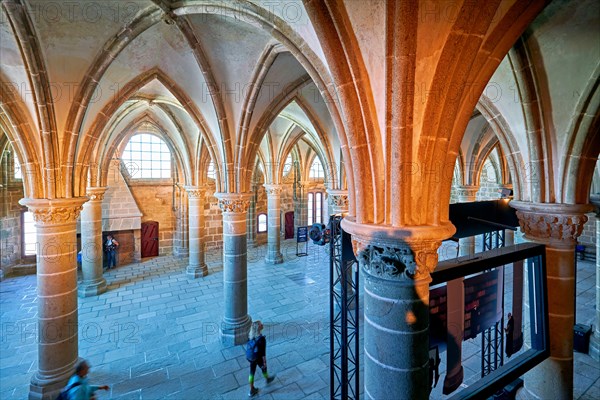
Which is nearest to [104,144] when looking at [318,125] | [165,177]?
[165,177]

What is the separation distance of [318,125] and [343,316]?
Answer: 19.8 ft

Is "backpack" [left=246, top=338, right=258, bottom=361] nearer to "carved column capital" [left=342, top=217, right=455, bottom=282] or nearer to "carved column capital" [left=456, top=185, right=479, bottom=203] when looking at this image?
"carved column capital" [left=342, top=217, right=455, bottom=282]

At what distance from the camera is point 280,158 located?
11.4 metres

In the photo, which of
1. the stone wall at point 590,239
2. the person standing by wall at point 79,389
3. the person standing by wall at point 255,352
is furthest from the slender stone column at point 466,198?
the person standing by wall at point 79,389

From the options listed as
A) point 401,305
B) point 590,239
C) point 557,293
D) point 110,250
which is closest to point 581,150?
point 557,293

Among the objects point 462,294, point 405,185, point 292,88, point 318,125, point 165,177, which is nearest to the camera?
point 405,185

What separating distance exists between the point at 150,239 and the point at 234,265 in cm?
808

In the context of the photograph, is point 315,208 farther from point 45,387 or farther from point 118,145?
point 45,387

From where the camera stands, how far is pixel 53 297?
15.0 feet

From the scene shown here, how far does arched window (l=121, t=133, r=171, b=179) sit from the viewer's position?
1181 centimetres

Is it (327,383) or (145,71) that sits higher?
(145,71)

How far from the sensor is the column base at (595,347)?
18.3 feet

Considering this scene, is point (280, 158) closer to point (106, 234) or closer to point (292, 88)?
point (292, 88)

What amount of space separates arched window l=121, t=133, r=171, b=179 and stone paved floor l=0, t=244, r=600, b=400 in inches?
156
